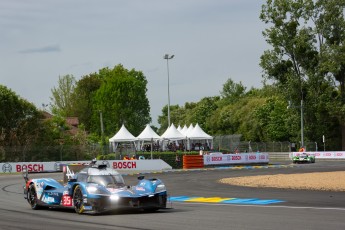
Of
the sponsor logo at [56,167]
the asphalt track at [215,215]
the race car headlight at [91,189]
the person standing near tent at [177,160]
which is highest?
the person standing near tent at [177,160]

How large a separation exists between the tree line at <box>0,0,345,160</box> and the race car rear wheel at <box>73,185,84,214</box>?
38.8 metres

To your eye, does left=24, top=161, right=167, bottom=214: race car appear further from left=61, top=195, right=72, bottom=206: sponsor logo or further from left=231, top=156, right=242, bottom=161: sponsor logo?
left=231, top=156, right=242, bottom=161: sponsor logo

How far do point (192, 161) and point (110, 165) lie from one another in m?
6.92

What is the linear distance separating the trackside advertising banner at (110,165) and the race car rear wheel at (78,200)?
34.2 m

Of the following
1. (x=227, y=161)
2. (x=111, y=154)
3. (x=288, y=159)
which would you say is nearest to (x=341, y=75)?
(x=288, y=159)

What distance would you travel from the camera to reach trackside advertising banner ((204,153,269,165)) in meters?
56.9

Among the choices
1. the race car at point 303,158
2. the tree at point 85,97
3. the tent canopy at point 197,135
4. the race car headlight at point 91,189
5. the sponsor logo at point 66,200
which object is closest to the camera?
the race car headlight at point 91,189

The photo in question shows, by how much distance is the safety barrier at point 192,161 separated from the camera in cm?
5538

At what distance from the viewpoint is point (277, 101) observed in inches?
4050

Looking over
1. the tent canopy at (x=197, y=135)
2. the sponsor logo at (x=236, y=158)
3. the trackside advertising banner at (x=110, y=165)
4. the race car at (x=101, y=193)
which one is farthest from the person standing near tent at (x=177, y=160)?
the race car at (x=101, y=193)

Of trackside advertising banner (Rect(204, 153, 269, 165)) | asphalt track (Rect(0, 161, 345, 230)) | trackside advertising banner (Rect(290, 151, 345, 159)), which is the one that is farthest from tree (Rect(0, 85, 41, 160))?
asphalt track (Rect(0, 161, 345, 230))

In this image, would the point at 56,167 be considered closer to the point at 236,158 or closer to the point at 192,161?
the point at 192,161

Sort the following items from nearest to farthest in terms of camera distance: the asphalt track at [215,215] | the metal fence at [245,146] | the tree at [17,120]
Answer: the asphalt track at [215,215]
the tree at [17,120]
the metal fence at [245,146]

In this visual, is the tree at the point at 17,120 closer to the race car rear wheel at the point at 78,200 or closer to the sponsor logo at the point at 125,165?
the sponsor logo at the point at 125,165
